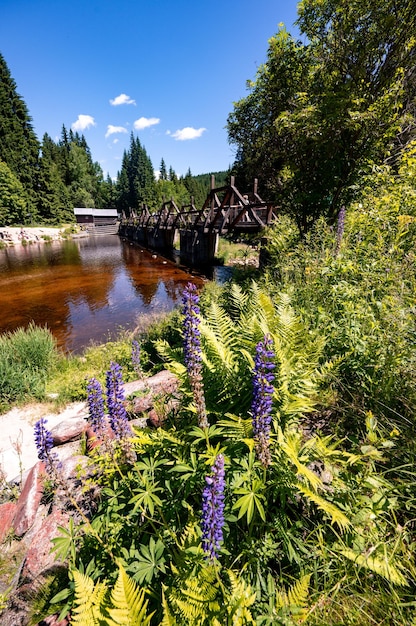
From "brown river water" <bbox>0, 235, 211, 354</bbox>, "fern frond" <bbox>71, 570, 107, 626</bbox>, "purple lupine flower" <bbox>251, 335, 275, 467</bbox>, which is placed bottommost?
"brown river water" <bbox>0, 235, 211, 354</bbox>

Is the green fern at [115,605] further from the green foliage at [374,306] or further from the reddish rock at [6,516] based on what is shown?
the reddish rock at [6,516]

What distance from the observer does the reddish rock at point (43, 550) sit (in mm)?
2393

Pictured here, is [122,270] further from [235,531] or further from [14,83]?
[14,83]

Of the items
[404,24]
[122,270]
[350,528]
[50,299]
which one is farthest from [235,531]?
[122,270]

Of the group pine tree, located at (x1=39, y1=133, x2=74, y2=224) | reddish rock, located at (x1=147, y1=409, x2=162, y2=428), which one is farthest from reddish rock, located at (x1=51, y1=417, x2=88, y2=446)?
pine tree, located at (x1=39, y1=133, x2=74, y2=224)

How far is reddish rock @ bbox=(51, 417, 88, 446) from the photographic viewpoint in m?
4.49

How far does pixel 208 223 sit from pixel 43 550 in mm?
17304

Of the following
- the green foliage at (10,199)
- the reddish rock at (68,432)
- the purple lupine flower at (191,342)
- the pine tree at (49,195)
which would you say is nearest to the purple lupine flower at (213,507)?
Result: the purple lupine flower at (191,342)

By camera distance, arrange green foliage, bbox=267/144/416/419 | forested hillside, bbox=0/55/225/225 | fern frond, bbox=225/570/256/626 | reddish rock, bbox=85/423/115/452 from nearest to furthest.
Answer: fern frond, bbox=225/570/256/626 → reddish rock, bbox=85/423/115/452 → green foliage, bbox=267/144/416/419 → forested hillside, bbox=0/55/225/225

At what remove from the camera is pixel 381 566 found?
4.82 feet

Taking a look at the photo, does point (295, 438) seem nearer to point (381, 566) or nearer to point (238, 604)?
point (381, 566)

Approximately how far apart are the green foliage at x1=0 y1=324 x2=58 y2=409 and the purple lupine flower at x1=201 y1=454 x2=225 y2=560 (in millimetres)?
6399

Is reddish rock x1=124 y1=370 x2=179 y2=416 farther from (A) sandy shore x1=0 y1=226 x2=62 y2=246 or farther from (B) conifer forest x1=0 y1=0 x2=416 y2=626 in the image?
(A) sandy shore x1=0 y1=226 x2=62 y2=246

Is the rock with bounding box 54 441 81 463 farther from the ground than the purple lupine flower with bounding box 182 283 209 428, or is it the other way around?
the purple lupine flower with bounding box 182 283 209 428
